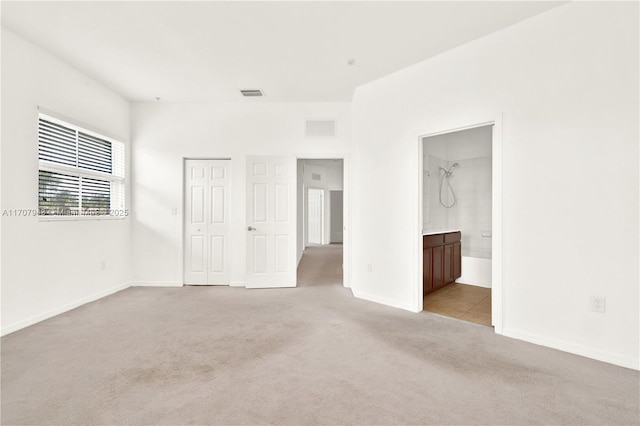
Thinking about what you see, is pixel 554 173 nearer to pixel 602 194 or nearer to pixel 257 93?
pixel 602 194

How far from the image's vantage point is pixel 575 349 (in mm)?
2463

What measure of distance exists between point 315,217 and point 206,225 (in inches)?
241

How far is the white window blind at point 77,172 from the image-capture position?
133 inches

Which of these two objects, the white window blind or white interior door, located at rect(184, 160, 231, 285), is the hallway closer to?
white interior door, located at rect(184, 160, 231, 285)

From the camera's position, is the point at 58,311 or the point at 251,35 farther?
the point at 58,311

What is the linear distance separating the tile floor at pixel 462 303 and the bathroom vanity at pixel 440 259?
0.39 ft

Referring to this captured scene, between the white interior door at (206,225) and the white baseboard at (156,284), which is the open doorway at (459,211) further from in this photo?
the white baseboard at (156,284)

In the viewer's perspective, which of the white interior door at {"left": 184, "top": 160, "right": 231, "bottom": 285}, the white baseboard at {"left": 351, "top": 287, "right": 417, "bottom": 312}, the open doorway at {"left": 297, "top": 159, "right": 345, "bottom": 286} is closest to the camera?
the white baseboard at {"left": 351, "top": 287, "right": 417, "bottom": 312}

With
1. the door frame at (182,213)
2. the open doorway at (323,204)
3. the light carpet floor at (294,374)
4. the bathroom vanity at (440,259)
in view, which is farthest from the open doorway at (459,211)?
the open doorway at (323,204)

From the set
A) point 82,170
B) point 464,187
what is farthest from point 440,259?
point 82,170

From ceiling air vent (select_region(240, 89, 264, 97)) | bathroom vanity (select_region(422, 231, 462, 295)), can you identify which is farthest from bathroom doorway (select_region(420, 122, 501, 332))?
ceiling air vent (select_region(240, 89, 264, 97))

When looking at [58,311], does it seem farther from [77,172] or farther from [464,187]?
[464,187]

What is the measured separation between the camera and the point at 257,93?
174 inches

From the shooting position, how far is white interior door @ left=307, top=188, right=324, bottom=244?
34.9 feet
